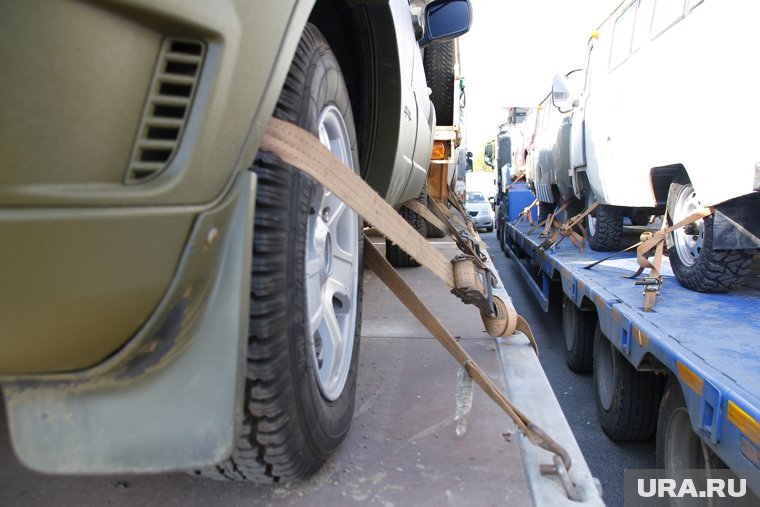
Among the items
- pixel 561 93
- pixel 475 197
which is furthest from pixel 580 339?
pixel 475 197

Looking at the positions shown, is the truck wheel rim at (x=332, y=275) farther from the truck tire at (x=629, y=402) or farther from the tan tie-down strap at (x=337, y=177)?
the truck tire at (x=629, y=402)

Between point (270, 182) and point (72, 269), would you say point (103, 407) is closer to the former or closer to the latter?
point (72, 269)

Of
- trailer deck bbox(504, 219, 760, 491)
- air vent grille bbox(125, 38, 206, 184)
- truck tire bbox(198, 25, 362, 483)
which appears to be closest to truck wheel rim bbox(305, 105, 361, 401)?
truck tire bbox(198, 25, 362, 483)

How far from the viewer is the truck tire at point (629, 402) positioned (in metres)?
3.15

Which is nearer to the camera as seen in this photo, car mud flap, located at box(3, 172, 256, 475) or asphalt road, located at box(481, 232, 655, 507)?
car mud flap, located at box(3, 172, 256, 475)

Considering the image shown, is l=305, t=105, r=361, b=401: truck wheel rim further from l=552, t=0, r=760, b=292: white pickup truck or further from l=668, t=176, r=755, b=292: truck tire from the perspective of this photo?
l=668, t=176, r=755, b=292: truck tire

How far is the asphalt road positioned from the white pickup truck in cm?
110

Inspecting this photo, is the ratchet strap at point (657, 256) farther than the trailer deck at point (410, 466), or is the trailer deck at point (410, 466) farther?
the ratchet strap at point (657, 256)

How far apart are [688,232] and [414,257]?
2.56 m

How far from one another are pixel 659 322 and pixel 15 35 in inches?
111

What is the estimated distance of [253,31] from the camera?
925mm

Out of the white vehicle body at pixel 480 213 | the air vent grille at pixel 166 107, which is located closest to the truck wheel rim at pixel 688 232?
the air vent grille at pixel 166 107

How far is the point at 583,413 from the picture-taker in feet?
13.0

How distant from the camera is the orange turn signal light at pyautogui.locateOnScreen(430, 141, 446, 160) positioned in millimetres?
5984
